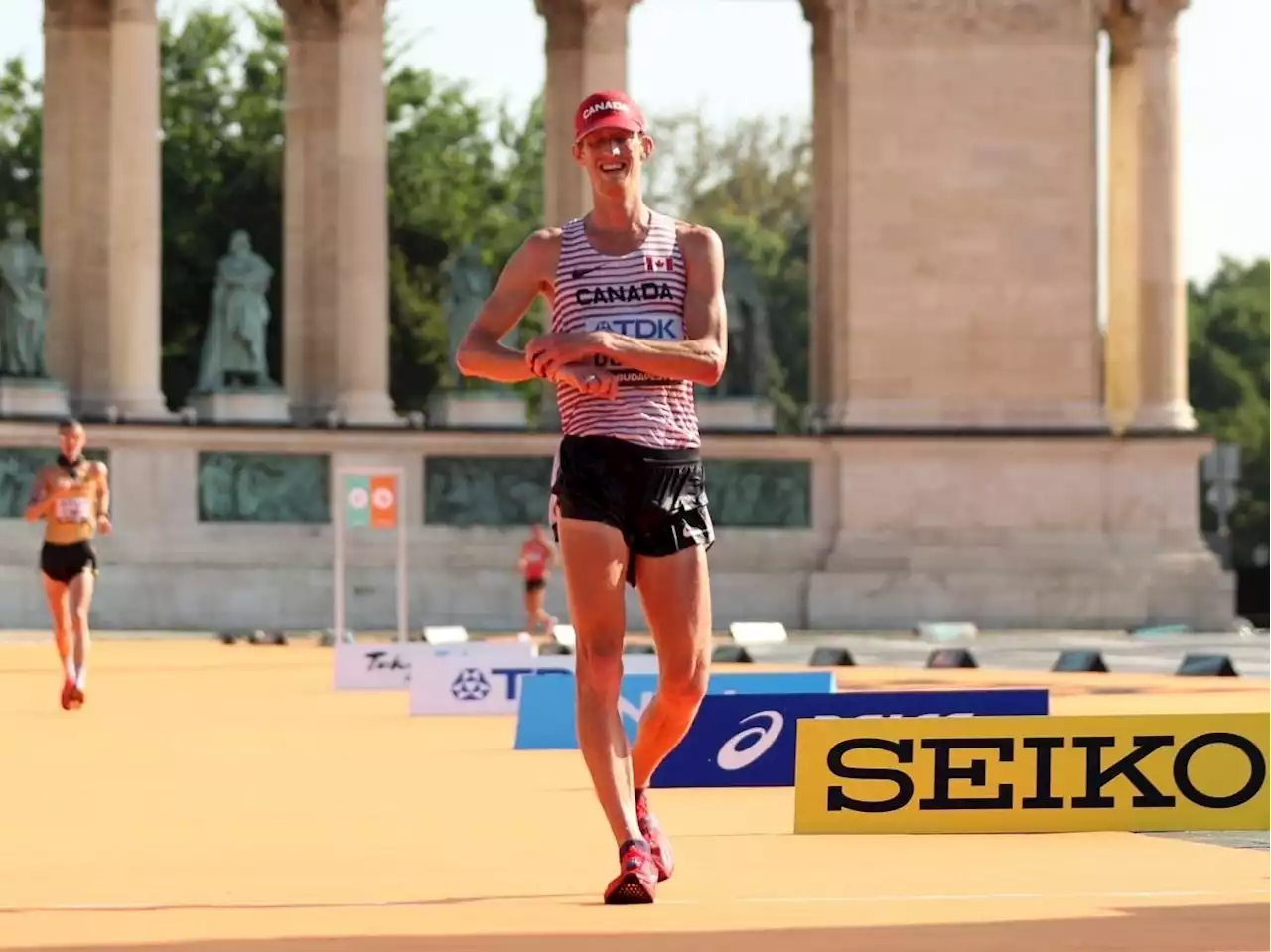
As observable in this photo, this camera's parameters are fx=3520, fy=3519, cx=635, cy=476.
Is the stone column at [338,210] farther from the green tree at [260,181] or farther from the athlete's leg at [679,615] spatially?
the athlete's leg at [679,615]

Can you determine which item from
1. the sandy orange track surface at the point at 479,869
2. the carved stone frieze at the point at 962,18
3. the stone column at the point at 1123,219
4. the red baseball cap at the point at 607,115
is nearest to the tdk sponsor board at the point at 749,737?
the sandy orange track surface at the point at 479,869

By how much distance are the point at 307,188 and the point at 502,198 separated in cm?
3781

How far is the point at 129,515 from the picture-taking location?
66312mm

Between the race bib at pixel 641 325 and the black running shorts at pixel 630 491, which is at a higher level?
the race bib at pixel 641 325

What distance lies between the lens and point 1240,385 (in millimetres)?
147625

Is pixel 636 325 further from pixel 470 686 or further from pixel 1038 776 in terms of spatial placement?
pixel 470 686

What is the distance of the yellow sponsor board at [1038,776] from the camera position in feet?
59.7

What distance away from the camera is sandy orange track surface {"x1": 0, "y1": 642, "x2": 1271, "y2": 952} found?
44.1ft

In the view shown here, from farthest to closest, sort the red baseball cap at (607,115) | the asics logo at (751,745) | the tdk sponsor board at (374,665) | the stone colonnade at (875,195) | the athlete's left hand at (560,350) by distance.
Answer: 1. the stone colonnade at (875,195)
2. the tdk sponsor board at (374,665)
3. the asics logo at (751,745)
4. the red baseball cap at (607,115)
5. the athlete's left hand at (560,350)

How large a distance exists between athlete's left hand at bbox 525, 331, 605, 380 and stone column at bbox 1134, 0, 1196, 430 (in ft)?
185

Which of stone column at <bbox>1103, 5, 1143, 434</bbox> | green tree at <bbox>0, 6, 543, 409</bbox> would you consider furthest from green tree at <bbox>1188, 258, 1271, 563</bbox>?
stone column at <bbox>1103, 5, 1143, 434</bbox>

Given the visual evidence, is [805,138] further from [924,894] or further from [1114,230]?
[924,894]

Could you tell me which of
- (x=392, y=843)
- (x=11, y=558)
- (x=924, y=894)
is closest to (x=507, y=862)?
(x=392, y=843)

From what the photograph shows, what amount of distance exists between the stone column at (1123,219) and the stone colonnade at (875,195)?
1.04m
